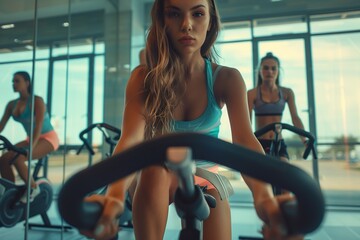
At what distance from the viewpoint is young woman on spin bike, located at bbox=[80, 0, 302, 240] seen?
82 centimetres

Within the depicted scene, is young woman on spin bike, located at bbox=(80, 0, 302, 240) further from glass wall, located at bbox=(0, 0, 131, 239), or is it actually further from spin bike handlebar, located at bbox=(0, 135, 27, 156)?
spin bike handlebar, located at bbox=(0, 135, 27, 156)

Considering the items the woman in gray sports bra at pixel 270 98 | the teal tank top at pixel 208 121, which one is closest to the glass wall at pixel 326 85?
the woman in gray sports bra at pixel 270 98

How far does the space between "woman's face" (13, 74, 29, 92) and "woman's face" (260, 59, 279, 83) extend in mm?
2199

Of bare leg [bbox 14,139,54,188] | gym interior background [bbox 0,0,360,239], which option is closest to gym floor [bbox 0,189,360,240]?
bare leg [bbox 14,139,54,188]

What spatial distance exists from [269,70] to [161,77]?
7.21 feet

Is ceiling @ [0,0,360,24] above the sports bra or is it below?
above

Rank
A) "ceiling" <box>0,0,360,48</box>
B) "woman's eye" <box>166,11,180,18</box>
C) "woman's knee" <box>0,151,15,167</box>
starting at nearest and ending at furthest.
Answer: "woman's eye" <box>166,11,180,18</box>, "ceiling" <box>0,0,360,48</box>, "woman's knee" <box>0,151,15,167</box>

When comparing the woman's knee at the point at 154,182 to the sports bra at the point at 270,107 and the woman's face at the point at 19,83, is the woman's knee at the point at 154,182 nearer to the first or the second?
the woman's face at the point at 19,83

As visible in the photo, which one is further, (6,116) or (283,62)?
(283,62)

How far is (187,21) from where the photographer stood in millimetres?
872

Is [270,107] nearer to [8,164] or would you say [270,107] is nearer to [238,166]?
[8,164]

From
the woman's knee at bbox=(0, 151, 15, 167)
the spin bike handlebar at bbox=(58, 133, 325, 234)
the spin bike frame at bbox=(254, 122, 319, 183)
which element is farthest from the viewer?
the woman's knee at bbox=(0, 151, 15, 167)

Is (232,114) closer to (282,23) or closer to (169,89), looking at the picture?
(169,89)

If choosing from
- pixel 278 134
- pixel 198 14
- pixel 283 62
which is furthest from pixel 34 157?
pixel 283 62
